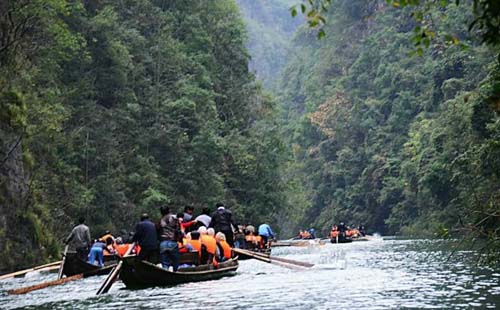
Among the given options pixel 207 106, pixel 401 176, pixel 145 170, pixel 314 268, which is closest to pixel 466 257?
pixel 314 268

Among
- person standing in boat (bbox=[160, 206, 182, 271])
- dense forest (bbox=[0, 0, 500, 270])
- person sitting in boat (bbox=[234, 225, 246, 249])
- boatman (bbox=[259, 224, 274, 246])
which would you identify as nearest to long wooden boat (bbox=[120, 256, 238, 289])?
person standing in boat (bbox=[160, 206, 182, 271])

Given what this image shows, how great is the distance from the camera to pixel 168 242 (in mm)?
15578

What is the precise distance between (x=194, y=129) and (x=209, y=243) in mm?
25109

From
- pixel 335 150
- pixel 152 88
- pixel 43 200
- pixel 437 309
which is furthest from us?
pixel 335 150

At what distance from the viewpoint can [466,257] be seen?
20.0 metres

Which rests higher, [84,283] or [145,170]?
[145,170]

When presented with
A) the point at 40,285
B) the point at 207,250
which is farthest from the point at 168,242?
the point at 40,285

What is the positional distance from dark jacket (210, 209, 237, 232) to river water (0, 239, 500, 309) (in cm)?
307

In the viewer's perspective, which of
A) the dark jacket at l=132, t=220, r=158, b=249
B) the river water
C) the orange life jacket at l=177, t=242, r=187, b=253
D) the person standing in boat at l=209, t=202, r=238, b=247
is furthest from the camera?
the person standing in boat at l=209, t=202, r=238, b=247

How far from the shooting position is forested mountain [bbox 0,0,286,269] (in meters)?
27.7

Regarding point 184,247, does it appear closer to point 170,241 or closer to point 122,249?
point 170,241

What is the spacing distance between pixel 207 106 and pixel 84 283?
26.0 metres

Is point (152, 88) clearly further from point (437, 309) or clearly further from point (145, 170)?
point (437, 309)

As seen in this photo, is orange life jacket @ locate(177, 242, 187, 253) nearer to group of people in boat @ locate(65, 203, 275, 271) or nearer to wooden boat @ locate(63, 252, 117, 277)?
group of people in boat @ locate(65, 203, 275, 271)
